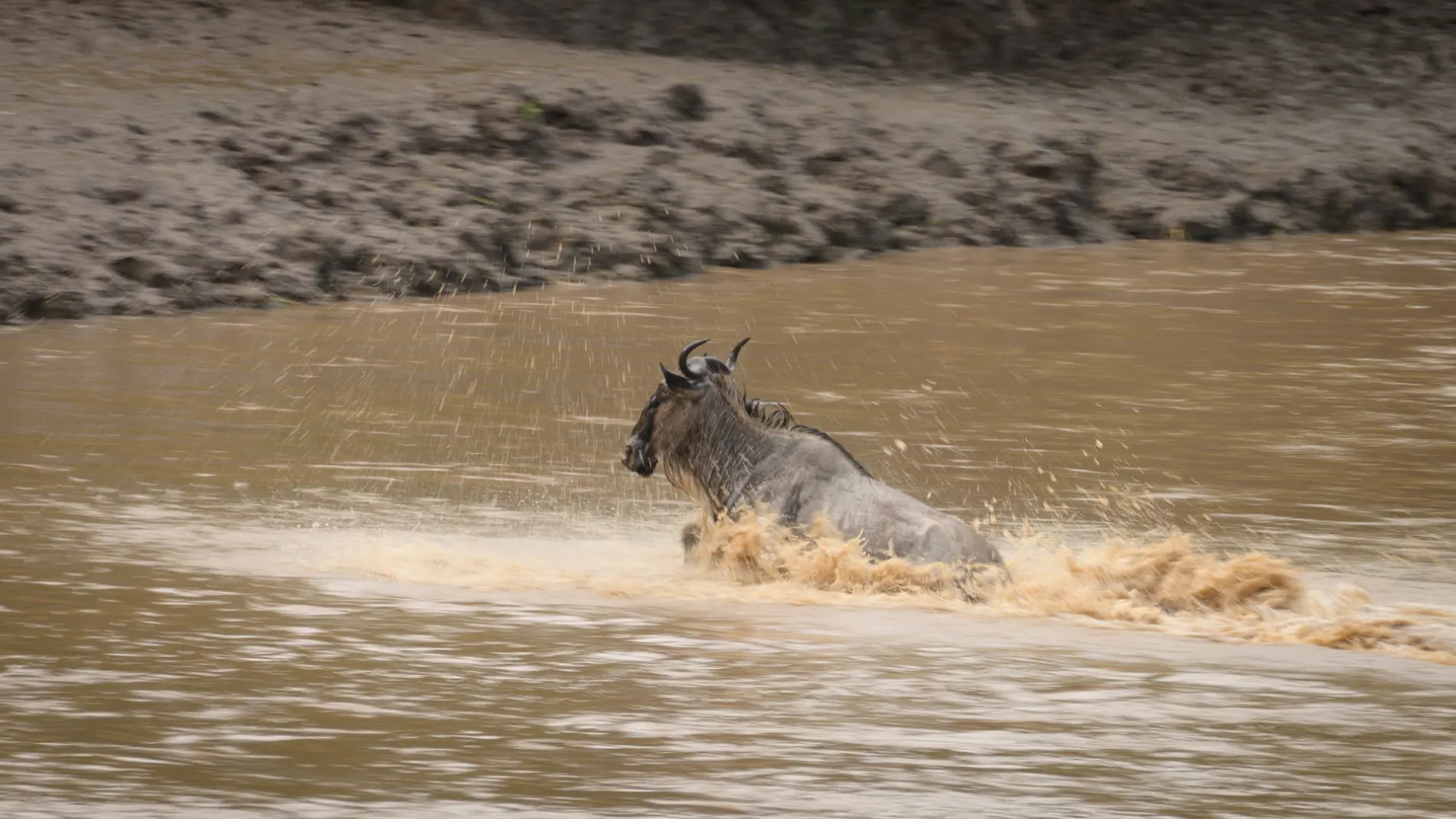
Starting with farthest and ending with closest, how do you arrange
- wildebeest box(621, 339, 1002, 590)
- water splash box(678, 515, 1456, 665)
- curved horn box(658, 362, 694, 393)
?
curved horn box(658, 362, 694, 393), wildebeest box(621, 339, 1002, 590), water splash box(678, 515, 1456, 665)

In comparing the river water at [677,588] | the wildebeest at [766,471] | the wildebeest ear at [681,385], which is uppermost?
the wildebeest ear at [681,385]

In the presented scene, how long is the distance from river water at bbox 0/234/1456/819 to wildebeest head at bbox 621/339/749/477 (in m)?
0.51

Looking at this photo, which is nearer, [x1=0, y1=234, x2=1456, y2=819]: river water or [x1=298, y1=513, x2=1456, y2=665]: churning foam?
[x1=0, y1=234, x2=1456, y2=819]: river water

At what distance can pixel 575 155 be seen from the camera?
22.0 m

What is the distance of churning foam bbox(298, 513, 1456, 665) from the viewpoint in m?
9.25

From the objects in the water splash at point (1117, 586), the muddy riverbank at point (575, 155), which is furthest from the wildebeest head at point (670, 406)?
the muddy riverbank at point (575, 155)

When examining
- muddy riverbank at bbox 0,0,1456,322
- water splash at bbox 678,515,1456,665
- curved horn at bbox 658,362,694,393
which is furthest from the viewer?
muddy riverbank at bbox 0,0,1456,322

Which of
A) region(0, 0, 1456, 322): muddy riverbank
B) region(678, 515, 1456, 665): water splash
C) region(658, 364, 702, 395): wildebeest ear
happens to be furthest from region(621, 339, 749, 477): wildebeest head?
region(0, 0, 1456, 322): muddy riverbank

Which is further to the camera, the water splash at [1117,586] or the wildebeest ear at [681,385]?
the wildebeest ear at [681,385]

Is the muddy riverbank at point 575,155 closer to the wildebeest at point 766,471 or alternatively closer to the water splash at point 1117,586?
the wildebeest at point 766,471

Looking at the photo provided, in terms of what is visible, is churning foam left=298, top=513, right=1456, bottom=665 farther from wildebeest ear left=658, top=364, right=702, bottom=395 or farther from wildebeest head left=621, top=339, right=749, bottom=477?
wildebeest ear left=658, top=364, right=702, bottom=395

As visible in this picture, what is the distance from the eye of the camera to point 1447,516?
1152 centimetres

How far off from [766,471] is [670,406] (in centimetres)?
48

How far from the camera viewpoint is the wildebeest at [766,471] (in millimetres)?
9516
